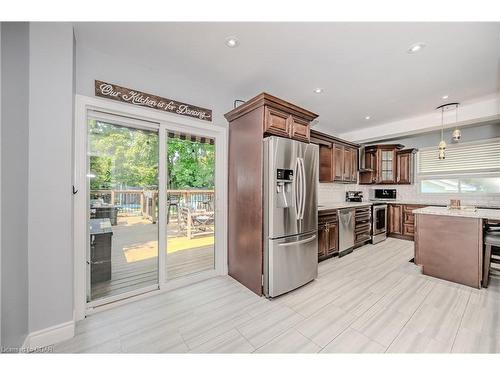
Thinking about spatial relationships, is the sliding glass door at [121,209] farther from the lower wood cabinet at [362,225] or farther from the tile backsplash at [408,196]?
the lower wood cabinet at [362,225]

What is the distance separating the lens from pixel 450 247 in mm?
2768

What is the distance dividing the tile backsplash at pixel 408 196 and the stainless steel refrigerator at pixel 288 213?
215 centimetres

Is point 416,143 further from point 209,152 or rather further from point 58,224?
point 58,224

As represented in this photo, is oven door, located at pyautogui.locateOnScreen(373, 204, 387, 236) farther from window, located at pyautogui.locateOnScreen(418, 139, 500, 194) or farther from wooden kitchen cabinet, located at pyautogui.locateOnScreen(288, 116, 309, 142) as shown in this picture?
wooden kitchen cabinet, located at pyautogui.locateOnScreen(288, 116, 309, 142)

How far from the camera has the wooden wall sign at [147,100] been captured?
2.08 m

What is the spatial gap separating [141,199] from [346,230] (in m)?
3.54

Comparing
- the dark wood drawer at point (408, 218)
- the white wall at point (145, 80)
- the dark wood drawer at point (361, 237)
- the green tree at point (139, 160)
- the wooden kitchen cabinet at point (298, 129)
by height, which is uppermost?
the white wall at point (145, 80)

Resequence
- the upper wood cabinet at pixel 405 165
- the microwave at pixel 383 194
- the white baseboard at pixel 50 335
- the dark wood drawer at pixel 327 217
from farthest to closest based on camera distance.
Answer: the microwave at pixel 383 194 < the upper wood cabinet at pixel 405 165 < the dark wood drawer at pixel 327 217 < the white baseboard at pixel 50 335

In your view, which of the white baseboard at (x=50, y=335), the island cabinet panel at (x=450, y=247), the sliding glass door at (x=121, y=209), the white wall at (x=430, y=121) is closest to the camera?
the white baseboard at (x=50, y=335)

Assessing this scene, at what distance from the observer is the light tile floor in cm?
161

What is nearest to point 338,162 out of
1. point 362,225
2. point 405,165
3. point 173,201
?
point 362,225

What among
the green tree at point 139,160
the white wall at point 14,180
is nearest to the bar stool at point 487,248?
the green tree at point 139,160

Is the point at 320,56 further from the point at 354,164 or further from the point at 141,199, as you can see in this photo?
the point at 354,164
